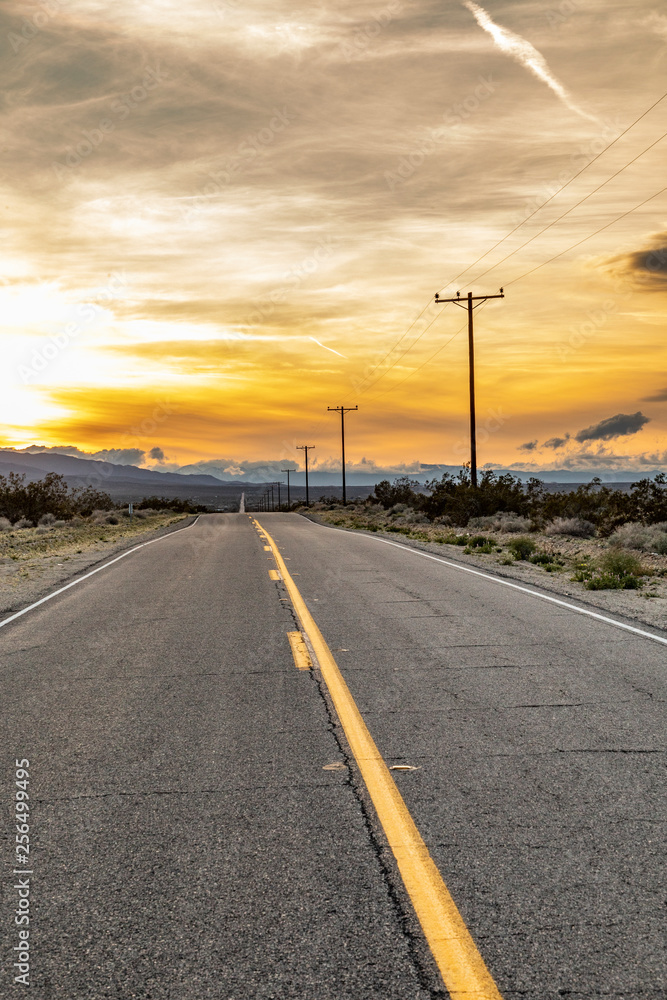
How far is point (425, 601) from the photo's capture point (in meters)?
11.5

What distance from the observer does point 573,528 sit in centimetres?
2742

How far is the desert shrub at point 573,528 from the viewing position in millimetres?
27266

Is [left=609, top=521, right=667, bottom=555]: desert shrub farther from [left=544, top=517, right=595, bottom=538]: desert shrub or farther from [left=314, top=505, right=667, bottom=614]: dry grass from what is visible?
[left=544, top=517, right=595, bottom=538]: desert shrub

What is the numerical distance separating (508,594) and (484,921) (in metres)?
9.52

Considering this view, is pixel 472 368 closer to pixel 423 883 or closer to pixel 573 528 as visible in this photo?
pixel 573 528

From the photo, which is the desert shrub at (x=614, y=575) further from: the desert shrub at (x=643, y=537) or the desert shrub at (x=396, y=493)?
the desert shrub at (x=396, y=493)

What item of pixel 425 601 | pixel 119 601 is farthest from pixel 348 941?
pixel 119 601

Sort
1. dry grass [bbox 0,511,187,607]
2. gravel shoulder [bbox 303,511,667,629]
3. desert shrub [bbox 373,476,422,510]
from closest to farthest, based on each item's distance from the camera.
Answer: gravel shoulder [bbox 303,511,667,629]
dry grass [bbox 0,511,187,607]
desert shrub [bbox 373,476,422,510]

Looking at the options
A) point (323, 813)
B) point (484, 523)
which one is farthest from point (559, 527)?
point (323, 813)

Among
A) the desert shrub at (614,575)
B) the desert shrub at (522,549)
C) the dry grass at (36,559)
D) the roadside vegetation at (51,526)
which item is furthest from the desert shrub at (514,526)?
the roadside vegetation at (51,526)

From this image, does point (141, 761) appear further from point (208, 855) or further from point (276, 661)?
point (276, 661)

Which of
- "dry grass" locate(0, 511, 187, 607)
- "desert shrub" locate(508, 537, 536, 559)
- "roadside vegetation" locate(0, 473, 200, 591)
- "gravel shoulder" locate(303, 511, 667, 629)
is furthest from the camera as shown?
Result: "roadside vegetation" locate(0, 473, 200, 591)

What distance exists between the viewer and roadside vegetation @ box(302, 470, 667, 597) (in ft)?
51.2

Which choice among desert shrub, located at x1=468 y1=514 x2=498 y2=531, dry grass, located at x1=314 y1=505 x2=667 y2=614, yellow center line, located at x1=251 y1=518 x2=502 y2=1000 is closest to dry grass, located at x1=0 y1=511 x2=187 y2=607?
yellow center line, located at x1=251 y1=518 x2=502 y2=1000
